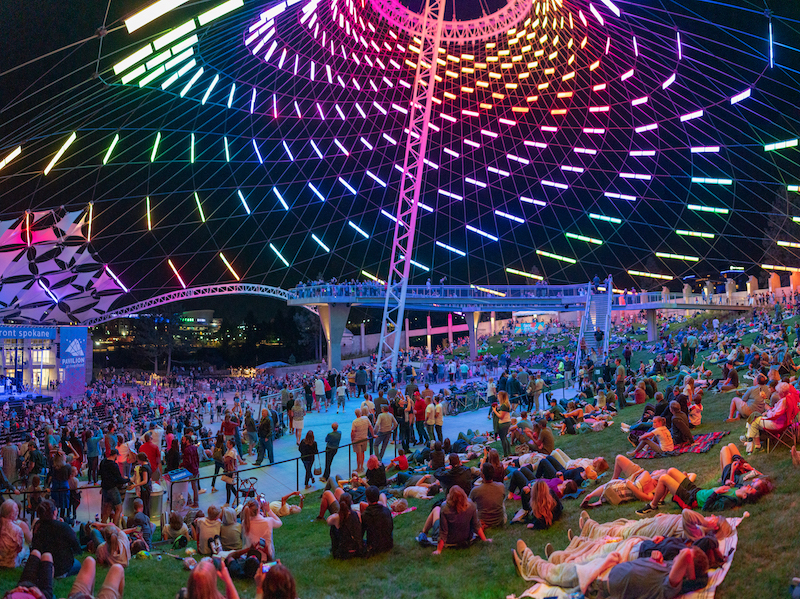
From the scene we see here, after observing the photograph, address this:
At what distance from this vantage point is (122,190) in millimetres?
40750

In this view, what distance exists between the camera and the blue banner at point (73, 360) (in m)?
40.9

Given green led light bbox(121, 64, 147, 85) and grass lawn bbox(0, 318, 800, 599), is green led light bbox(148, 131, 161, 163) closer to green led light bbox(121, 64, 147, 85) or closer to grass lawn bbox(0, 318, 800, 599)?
green led light bbox(121, 64, 147, 85)

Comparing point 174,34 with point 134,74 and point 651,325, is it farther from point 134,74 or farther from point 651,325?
point 651,325

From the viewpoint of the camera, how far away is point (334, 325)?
4459 cm

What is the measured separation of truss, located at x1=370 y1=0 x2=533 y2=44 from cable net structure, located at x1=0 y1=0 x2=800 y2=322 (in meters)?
0.15

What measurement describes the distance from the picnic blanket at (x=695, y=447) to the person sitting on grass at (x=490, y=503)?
3.73 metres

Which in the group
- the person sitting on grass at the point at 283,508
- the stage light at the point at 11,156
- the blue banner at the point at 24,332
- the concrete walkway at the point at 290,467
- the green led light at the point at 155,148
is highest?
the green led light at the point at 155,148

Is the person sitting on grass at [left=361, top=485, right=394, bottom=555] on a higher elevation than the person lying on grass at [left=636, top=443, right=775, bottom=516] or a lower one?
lower

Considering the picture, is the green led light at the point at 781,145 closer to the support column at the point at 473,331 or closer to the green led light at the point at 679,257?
the green led light at the point at 679,257

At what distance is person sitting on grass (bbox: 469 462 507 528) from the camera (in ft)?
26.7

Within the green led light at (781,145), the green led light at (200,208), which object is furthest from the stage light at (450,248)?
the green led light at (781,145)

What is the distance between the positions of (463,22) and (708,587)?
127 feet

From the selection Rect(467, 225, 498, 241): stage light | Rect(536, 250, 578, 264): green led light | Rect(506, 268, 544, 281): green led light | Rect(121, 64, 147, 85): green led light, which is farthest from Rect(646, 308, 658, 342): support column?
Rect(121, 64, 147, 85): green led light

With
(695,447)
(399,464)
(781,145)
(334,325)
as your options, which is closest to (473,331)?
(334,325)
